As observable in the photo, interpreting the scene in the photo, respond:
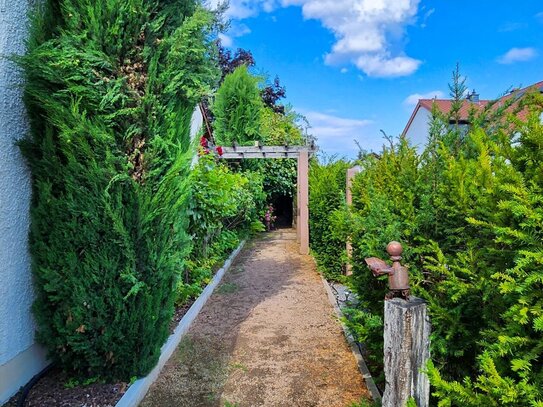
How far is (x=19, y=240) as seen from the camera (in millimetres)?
2750

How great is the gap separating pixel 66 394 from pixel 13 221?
56.3 inches

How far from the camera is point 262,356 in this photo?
372 cm

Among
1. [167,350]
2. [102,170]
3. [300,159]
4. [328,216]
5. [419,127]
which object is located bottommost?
[167,350]

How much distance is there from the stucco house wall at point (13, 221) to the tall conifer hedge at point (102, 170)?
0.38ft

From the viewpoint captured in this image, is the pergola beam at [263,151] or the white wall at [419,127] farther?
the white wall at [419,127]

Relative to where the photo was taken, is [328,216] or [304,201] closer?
[328,216]

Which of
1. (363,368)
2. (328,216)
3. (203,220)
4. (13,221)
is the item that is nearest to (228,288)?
(203,220)

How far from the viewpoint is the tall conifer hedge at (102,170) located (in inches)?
103

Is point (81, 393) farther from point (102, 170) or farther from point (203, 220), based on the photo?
point (203, 220)

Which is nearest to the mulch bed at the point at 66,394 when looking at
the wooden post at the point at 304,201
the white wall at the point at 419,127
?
the wooden post at the point at 304,201

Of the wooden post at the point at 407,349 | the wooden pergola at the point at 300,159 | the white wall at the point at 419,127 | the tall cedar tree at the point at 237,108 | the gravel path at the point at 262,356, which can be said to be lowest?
the gravel path at the point at 262,356

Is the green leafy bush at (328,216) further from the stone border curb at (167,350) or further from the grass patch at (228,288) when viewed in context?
the stone border curb at (167,350)

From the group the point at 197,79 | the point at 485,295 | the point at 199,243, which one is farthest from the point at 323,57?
the point at 485,295

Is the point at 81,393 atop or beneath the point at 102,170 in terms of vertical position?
beneath
